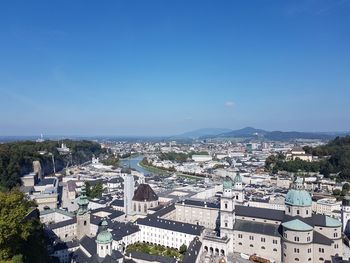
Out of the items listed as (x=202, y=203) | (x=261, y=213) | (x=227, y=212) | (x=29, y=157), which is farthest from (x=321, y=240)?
(x=29, y=157)

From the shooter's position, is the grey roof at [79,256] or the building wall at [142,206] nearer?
the grey roof at [79,256]

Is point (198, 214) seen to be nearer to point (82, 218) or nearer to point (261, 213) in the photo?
point (261, 213)

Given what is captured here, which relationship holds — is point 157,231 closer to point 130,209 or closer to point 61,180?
point 130,209

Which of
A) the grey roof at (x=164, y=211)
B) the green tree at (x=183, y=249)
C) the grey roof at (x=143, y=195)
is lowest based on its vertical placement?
the green tree at (x=183, y=249)

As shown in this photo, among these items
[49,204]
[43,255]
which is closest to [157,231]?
[43,255]

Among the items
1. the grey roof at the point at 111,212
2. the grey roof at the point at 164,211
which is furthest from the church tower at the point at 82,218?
the grey roof at the point at 164,211

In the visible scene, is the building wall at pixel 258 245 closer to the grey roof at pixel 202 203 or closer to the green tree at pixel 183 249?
the green tree at pixel 183 249
